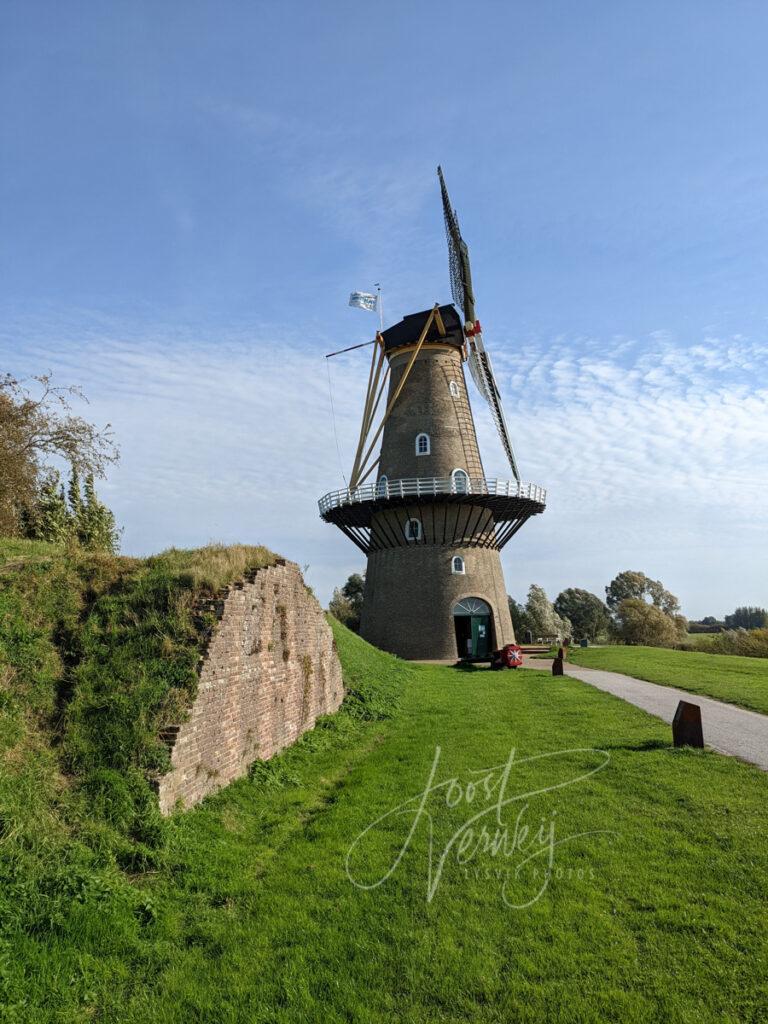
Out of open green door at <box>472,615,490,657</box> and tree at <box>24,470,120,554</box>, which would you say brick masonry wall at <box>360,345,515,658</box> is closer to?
open green door at <box>472,615,490,657</box>

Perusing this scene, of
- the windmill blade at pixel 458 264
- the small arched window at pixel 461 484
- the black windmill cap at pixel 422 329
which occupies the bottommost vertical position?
the small arched window at pixel 461 484

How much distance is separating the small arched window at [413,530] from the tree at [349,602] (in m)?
16.2

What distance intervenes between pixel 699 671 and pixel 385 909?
18762mm

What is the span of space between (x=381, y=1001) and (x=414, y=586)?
23.9 meters

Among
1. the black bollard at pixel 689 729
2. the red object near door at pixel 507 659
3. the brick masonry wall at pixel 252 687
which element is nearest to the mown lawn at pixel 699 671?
the red object near door at pixel 507 659

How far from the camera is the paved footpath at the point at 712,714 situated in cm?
958

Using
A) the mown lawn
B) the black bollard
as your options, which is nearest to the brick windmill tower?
A: the mown lawn

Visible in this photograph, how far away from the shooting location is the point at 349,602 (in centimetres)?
5066

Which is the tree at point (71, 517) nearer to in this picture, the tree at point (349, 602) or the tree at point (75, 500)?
the tree at point (75, 500)

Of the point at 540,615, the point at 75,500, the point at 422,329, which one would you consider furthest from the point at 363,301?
the point at 540,615

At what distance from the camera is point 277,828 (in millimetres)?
7227

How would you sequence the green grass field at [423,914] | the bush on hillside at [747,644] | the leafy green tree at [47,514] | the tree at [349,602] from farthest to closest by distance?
the tree at [349,602]
the bush on hillside at [747,644]
the leafy green tree at [47,514]
the green grass field at [423,914]

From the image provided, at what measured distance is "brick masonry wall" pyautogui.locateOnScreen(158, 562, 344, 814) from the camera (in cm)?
730

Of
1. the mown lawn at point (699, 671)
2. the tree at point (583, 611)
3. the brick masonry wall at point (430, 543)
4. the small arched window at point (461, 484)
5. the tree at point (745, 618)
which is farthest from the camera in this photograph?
the tree at point (745, 618)
